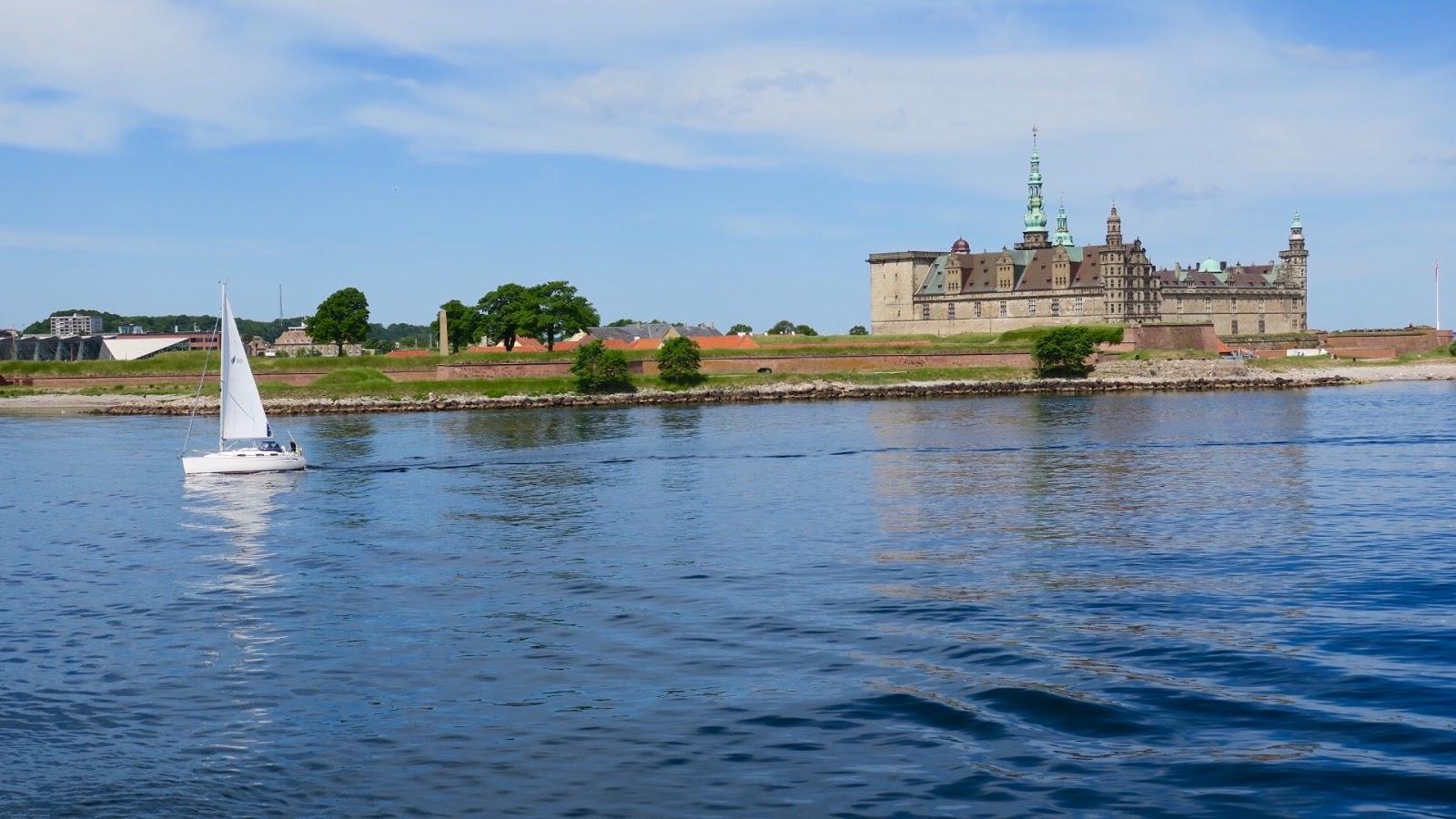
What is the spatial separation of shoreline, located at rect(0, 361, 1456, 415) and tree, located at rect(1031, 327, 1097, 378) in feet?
4.87

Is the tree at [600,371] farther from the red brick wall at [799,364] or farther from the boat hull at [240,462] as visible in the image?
the boat hull at [240,462]

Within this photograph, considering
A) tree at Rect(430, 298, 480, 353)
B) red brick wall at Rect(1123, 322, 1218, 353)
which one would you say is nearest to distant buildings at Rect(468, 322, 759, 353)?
tree at Rect(430, 298, 480, 353)

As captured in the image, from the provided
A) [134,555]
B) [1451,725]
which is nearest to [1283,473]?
[1451,725]

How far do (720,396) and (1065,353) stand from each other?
85.4ft

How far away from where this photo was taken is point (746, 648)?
1838 centimetres

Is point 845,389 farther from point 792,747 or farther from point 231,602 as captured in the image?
point 792,747

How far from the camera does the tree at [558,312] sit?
365 feet

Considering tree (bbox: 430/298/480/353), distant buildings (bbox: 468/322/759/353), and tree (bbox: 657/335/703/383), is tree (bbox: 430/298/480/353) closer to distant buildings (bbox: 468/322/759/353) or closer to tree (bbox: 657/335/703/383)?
distant buildings (bbox: 468/322/759/353)

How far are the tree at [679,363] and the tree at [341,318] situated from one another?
35.0 metres

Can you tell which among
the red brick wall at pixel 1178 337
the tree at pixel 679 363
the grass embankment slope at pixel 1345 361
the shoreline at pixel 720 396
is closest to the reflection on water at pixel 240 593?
the shoreline at pixel 720 396

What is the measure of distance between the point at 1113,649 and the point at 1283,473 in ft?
78.8

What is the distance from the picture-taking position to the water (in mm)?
13234

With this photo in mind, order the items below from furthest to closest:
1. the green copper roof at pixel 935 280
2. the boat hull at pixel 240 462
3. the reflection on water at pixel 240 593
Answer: the green copper roof at pixel 935 280
the boat hull at pixel 240 462
the reflection on water at pixel 240 593

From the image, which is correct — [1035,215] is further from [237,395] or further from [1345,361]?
[237,395]
